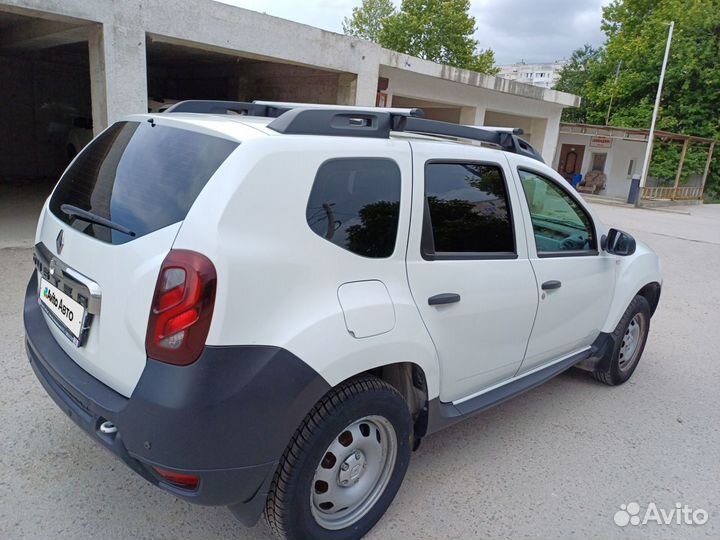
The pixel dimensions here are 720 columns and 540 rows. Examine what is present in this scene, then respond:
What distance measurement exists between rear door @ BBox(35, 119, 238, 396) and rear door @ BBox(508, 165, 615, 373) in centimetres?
184

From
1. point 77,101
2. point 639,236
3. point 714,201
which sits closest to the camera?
point 639,236

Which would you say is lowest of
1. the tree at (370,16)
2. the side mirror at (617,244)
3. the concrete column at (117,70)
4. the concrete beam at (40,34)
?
the side mirror at (617,244)

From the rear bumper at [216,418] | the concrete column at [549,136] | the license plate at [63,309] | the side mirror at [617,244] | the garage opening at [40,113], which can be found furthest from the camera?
the concrete column at [549,136]

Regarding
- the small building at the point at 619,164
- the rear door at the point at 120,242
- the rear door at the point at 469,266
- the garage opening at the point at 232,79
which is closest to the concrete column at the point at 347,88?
the garage opening at the point at 232,79

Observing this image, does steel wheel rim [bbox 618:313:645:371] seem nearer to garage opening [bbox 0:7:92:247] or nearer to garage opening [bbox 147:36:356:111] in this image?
garage opening [bbox 147:36:356:111]

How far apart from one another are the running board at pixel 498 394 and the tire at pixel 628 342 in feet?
0.42

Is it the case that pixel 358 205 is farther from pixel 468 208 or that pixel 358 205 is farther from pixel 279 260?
pixel 468 208

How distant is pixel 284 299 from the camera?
6.28ft

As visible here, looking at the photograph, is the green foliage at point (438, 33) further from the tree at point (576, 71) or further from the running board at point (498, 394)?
the running board at point (498, 394)

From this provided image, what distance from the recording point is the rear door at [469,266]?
8.07 ft

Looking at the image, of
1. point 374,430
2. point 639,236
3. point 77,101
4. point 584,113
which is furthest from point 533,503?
point 584,113

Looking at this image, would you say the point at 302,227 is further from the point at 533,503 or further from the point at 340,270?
the point at 533,503

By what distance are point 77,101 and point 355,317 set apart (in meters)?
15.9

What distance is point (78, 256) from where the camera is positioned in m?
2.21
